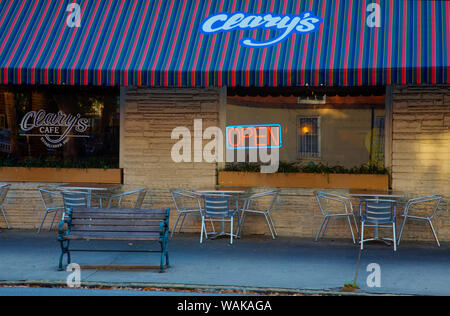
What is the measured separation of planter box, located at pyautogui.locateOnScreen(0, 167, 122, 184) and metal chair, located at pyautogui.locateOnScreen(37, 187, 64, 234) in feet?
0.95

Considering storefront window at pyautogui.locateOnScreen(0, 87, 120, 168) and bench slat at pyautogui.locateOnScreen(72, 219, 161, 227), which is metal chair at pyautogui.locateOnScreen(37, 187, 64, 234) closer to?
storefront window at pyautogui.locateOnScreen(0, 87, 120, 168)

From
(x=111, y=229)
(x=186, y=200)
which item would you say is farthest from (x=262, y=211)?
(x=111, y=229)

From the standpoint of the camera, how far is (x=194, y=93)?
10.3 m

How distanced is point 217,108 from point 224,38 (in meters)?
1.44

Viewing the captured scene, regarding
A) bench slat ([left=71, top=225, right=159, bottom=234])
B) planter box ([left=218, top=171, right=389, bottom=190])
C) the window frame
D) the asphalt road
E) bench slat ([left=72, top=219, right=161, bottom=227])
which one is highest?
the window frame

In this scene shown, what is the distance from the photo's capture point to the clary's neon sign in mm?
9148

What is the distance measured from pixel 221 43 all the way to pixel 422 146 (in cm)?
385

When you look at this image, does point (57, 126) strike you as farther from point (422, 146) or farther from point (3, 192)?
point (422, 146)

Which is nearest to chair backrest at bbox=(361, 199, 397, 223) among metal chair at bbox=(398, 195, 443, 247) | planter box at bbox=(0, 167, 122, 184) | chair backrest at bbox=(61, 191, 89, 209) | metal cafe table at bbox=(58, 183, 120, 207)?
metal chair at bbox=(398, 195, 443, 247)

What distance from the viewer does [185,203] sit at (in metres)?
10.3

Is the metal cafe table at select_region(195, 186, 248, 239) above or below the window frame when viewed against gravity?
below

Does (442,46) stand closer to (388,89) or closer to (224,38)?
(388,89)
